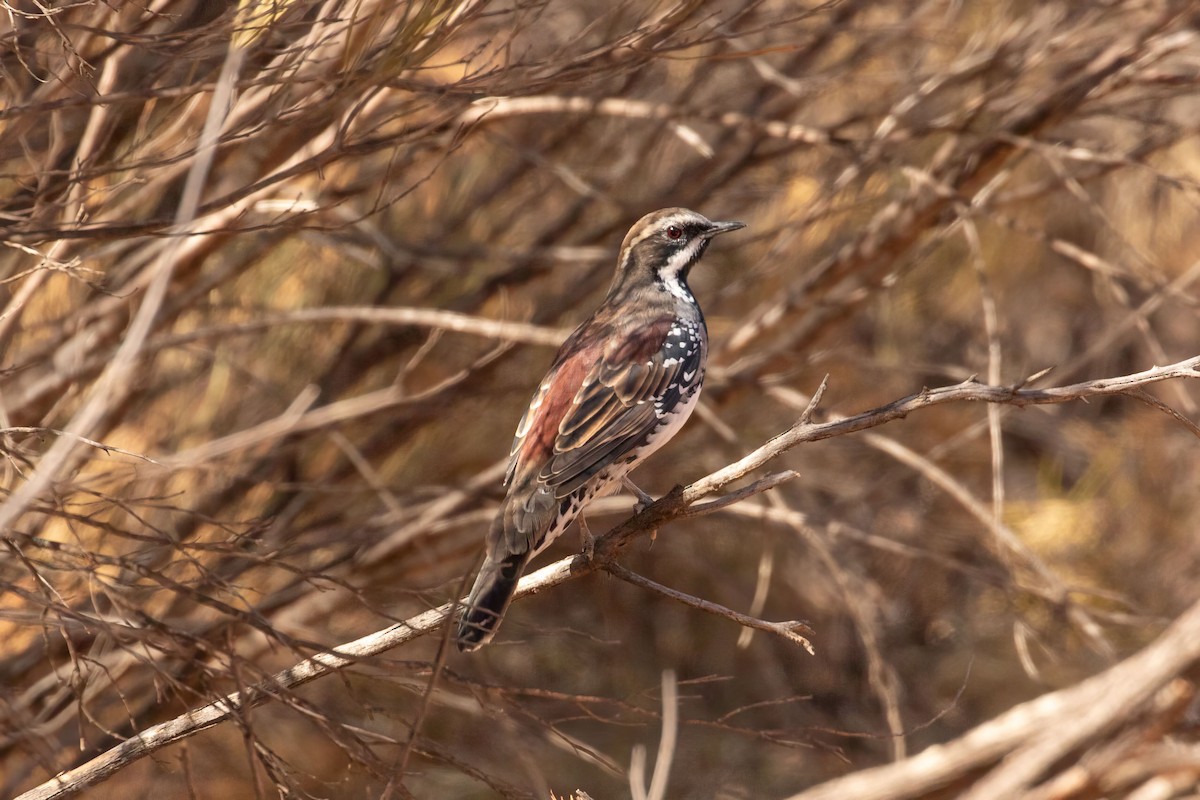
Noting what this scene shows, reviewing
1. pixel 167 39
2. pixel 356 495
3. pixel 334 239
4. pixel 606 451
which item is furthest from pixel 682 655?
pixel 167 39

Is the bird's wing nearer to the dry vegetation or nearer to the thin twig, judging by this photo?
the dry vegetation

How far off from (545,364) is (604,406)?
96.5 inches

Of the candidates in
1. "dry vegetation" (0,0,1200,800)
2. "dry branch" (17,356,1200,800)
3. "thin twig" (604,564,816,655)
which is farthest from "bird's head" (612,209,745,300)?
"thin twig" (604,564,816,655)

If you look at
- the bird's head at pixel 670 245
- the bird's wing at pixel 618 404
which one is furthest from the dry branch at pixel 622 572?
the bird's head at pixel 670 245

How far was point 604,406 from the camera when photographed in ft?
16.0

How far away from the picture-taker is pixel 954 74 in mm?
6359

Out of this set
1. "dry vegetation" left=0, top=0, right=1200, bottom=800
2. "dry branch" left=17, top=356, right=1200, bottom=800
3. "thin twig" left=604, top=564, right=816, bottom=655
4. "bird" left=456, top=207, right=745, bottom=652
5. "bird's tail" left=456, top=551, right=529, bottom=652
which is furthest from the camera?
"bird" left=456, top=207, right=745, bottom=652

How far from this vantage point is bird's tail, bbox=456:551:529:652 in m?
3.99

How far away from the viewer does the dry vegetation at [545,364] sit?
3.83 m

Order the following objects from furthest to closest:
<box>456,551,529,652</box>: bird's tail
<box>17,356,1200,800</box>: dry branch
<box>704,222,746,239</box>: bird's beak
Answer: <box>704,222,746,239</box>: bird's beak < <box>456,551,529,652</box>: bird's tail < <box>17,356,1200,800</box>: dry branch

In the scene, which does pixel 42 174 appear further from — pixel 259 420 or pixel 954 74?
pixel 954 74

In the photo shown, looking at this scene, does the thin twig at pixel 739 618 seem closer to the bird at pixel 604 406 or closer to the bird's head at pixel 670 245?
the bird at pixel 604 406

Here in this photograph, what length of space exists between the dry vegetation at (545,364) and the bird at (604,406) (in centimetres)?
30

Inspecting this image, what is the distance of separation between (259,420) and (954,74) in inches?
164
